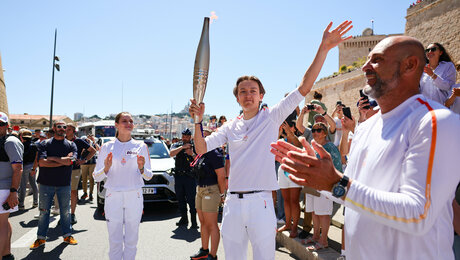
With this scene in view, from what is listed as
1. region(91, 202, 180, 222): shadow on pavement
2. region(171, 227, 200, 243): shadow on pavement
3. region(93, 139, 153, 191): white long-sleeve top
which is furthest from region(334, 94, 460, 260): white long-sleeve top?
region(91, 202, 180, 222): shadow on pavement

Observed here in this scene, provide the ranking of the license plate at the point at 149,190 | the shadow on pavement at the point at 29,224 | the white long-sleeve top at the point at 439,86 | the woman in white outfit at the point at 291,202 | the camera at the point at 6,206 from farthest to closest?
the license plate at the point at 149,190, the shadow on pavement at the point at 29,224, the woman in white outfit at the point at 291,202, the camera at the point at 6,206, the white long-sleeve top at the point at 439,86

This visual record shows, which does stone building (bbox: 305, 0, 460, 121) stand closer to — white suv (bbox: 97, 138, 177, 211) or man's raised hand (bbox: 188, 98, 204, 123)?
white suv (bbox: 97, 138, 177, 211)

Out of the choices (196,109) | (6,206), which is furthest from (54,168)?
(196,109)

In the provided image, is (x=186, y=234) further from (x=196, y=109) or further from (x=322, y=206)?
(x=196, y=109)

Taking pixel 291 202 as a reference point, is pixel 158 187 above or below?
below

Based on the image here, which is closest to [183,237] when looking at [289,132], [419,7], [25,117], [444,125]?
[289,132]

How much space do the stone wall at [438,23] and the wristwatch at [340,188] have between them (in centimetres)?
2314

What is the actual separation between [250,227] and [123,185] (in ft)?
7.21

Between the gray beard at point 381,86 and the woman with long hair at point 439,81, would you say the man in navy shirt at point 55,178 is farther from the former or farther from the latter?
the woman with long hair at point 439,81

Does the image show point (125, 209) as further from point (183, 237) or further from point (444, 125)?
point (444, 125)

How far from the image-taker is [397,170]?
1378mm

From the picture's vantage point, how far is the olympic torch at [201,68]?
2852 mm

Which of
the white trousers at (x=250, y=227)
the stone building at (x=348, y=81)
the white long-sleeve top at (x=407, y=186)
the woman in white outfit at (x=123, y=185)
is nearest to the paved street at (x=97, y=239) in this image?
the woman in white outfit at (x=123, y=185)

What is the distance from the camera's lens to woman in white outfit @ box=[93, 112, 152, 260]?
3.94 metres
